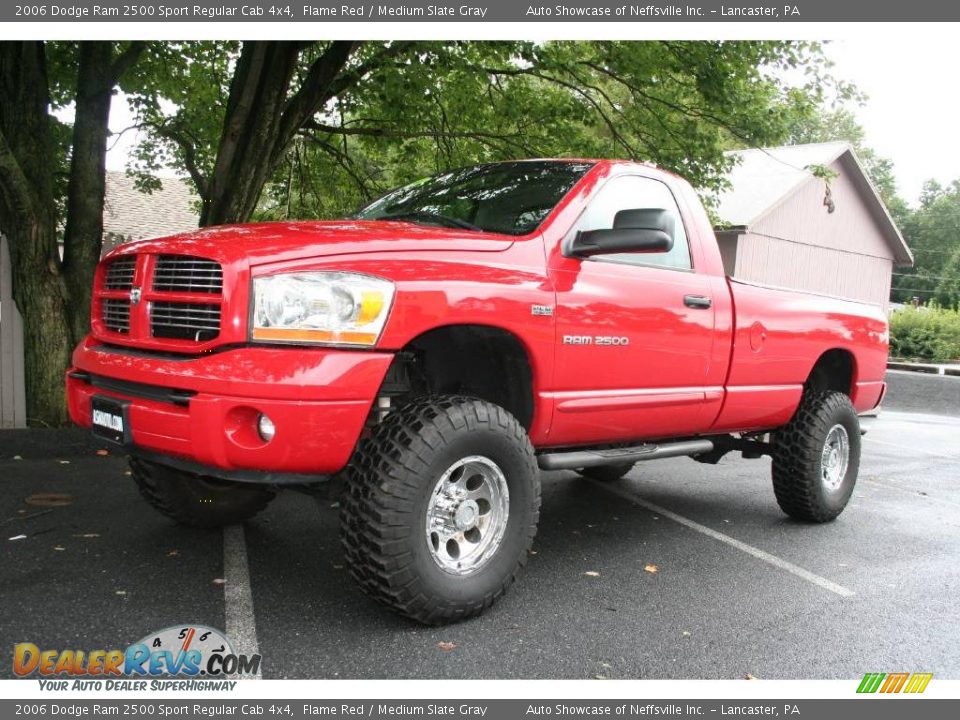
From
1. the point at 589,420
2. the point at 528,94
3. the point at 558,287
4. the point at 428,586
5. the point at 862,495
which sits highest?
the point at 528,94

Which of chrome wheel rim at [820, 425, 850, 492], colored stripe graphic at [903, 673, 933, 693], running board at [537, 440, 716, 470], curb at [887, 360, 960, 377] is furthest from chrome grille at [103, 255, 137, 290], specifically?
curb at [887, 360, 960, 377]

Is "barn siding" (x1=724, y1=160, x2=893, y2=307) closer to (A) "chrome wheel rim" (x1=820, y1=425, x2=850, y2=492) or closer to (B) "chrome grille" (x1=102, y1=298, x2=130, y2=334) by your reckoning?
(A) "chrome wheel rim" (x1=820, y1=425, x2=850, y2=492)

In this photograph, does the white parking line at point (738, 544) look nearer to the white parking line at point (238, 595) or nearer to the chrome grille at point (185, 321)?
the white parking line at point (238, 595)

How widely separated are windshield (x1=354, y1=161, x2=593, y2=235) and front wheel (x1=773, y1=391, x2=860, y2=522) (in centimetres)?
243

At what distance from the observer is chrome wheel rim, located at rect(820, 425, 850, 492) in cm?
578

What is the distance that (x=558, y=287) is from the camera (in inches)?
152

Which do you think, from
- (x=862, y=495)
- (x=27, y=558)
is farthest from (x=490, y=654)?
(x=862, y=495)

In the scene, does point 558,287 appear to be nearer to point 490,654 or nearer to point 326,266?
point 326,266

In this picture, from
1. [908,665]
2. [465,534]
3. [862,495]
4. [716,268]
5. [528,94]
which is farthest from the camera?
[528,94]

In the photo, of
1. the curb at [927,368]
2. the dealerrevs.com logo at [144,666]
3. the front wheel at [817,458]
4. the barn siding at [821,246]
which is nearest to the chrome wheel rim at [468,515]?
the dealerrevs.com logo at [144,666]

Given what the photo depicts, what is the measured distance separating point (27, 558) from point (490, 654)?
2467 mm

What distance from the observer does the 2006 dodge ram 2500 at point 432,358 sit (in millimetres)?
3088

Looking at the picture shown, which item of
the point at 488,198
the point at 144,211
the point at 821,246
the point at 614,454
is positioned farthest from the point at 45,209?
the point at 821,246

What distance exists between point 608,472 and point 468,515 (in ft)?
11.2
